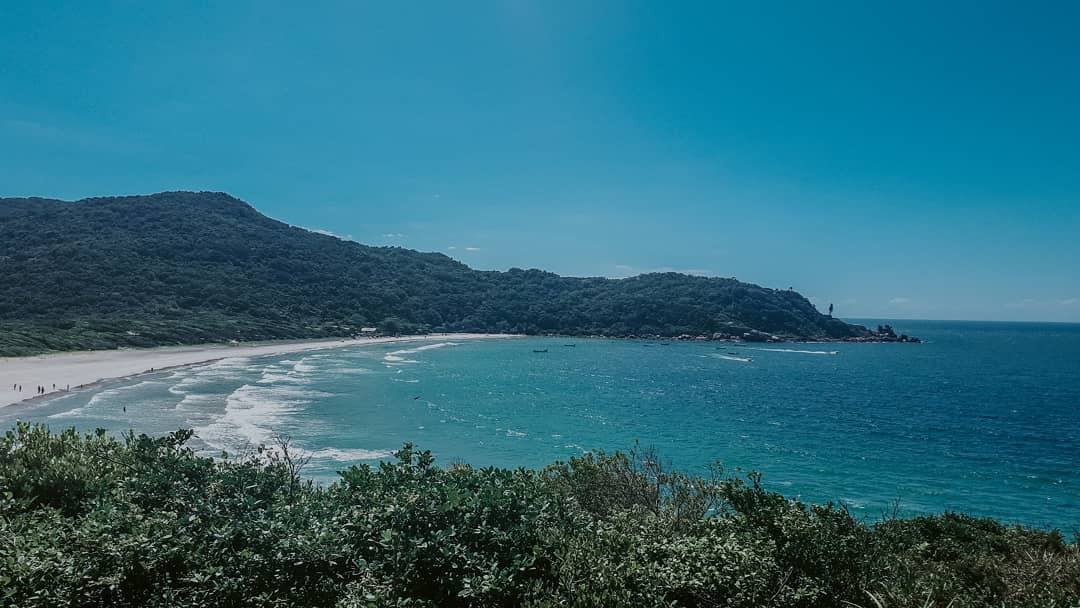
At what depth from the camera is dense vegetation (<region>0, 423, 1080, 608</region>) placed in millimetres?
5246

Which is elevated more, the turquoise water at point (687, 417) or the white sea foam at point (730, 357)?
the white sea foam at point (730, 357)

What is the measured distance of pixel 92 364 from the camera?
62.1 m

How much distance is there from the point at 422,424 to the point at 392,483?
120 ft

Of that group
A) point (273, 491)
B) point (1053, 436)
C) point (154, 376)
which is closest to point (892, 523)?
point (273, 491)

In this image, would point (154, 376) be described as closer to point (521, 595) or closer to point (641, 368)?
point (641, 368)

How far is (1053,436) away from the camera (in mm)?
41938

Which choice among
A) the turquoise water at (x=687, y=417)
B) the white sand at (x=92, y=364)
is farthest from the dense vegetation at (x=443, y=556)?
the white sand at (x=92, y=364)

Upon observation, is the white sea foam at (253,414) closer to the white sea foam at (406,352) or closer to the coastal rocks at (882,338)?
the white sea foam at (406,352)

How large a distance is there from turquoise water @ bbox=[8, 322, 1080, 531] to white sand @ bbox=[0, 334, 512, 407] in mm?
3299

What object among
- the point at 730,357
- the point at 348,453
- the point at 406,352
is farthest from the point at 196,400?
the point at 730,357

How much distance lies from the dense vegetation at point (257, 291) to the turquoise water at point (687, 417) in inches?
1203

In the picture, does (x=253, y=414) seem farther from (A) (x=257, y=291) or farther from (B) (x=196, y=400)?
(A) (x=257, y=291)

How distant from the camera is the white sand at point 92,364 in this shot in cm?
4800

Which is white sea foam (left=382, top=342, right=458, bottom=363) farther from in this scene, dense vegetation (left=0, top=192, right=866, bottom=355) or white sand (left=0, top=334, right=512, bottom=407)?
dense vegetation (left=0, top=192, right=866, bottom=355)
